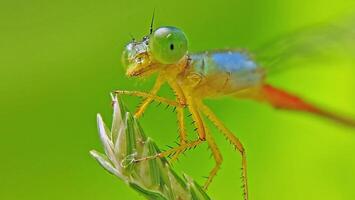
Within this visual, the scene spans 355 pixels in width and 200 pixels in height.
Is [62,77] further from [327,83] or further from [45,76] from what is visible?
[327,83]

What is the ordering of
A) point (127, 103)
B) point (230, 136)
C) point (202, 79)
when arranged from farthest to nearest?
point (127, 103) → point (202, 79) → point (230, 136)

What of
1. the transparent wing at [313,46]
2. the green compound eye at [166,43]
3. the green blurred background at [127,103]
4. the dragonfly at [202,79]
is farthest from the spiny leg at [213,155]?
the transparent wing at [313,46]

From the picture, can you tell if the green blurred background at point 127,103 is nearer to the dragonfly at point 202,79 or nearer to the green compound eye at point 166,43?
the dragonfly at point 202,79

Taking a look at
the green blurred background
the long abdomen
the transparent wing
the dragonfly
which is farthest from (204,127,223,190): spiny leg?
the transparent wing

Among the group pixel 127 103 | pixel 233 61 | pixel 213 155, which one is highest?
pixel 233 61

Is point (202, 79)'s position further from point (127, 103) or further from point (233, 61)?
point (127, 103)

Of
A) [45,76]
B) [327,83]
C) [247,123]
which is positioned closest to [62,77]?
[45,76]

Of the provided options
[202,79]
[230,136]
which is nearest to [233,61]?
[202,79]
